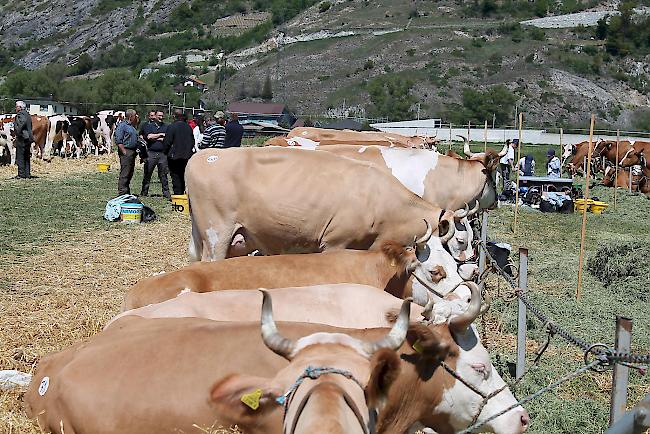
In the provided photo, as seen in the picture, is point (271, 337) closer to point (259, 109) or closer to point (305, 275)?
point (305, 275)

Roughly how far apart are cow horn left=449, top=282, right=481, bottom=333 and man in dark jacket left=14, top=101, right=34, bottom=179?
18451 mm

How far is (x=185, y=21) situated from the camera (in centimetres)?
18812

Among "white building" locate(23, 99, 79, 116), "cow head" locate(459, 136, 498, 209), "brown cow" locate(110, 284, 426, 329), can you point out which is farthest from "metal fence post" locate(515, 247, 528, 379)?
"white building" locate(23, 99, 79, 116)

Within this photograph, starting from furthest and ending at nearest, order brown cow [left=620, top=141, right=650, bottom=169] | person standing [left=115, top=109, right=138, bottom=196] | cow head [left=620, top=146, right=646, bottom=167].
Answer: cow head [left=620, top=146, right=646, bottom=167]
brown cow [left=620, top=141, right=650, bottom=169]
person standing [left=115, top=109, right=138, bottom=196]

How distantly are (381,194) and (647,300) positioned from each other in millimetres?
3722

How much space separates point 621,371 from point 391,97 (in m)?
86.5

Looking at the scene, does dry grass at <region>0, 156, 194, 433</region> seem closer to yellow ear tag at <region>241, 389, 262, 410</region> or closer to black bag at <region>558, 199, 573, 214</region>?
yellow ear tag at <region>241, 389, 262, 410</region>

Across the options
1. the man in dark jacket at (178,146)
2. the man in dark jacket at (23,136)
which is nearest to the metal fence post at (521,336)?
the man in dark jacket at (178,146)

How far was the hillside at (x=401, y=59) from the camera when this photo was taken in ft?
284

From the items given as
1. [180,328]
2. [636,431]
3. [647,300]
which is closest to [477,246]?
[647,300]

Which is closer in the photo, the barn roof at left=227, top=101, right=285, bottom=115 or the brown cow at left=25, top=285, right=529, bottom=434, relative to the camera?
the brown cow at left=25, top=285, right=529, bottom=434

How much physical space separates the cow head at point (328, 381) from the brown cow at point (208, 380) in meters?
0.35

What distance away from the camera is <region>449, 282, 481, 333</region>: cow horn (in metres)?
4.75

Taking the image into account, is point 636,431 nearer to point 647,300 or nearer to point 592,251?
point 647,300
